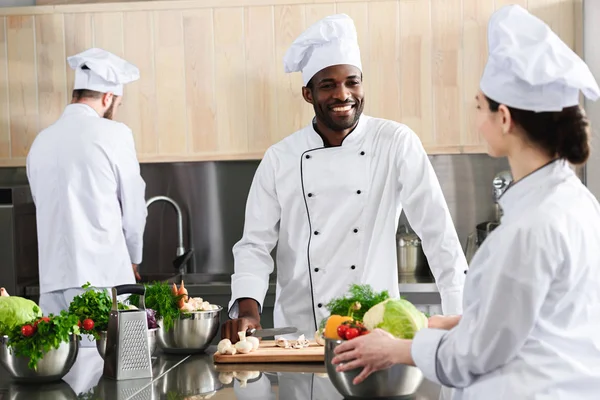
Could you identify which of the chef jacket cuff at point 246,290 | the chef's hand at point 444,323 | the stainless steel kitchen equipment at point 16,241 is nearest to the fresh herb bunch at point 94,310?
the chef jacket cuff at point 246,290

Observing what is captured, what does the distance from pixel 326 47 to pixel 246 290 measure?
0.82 m

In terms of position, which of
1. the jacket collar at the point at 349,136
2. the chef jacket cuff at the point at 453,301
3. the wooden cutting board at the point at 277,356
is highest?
the jacket collar at the point at 349,136

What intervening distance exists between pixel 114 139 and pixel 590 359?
8.51 ft

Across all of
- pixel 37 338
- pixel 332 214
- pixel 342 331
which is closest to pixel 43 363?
pixel 37 338

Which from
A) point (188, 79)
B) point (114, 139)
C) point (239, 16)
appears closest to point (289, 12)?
point (239, 16)

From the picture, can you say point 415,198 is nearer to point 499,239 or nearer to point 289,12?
point 499,239

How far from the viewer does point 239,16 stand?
3770 mm

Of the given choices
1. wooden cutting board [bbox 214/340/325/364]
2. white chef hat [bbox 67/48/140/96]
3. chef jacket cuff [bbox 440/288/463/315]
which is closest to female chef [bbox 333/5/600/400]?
wooden cutting board [bbox 214/340/325/364]

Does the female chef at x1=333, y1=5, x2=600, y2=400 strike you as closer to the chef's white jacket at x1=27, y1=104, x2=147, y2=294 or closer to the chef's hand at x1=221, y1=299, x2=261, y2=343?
the chef's hand at x1=221, y1=299, x2=261, y2=343

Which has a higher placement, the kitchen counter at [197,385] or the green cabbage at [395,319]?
the green cabbage at [395,319]

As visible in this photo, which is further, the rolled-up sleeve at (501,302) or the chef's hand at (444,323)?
the chef's hand at (444,323)

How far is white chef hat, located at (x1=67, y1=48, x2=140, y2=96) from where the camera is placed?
3568 mm

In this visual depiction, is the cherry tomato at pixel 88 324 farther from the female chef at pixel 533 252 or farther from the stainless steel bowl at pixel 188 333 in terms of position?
the female chef at pixel 533 252

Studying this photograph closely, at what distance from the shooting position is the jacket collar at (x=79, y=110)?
3580 millimetres
